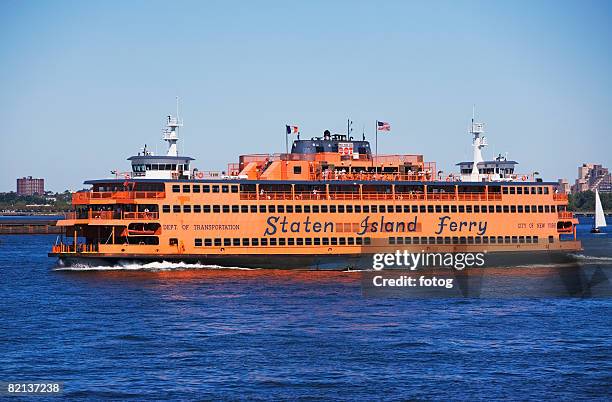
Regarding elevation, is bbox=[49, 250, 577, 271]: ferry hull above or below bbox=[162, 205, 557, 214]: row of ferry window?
below

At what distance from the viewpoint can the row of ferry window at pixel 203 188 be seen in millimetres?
62969

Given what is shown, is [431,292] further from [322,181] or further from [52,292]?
[52,292]

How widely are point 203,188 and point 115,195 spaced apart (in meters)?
5.80

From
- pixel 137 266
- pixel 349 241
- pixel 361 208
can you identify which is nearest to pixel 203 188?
pixel 137 266

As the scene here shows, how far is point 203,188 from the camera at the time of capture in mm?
63656

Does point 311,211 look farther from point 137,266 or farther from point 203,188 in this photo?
point 137,266

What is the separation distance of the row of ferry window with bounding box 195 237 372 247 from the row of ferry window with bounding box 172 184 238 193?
3283mm

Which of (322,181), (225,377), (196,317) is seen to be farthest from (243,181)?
(225,377)

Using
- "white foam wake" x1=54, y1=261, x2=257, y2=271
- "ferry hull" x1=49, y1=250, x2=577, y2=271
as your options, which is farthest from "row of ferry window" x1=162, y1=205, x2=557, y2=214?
"white foam wake" x1=54, y1=261, x2=257, y2=271

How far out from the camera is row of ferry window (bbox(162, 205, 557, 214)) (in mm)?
63719

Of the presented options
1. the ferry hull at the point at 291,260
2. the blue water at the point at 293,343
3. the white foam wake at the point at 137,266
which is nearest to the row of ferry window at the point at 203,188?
the ferry hull at the point at 291,260

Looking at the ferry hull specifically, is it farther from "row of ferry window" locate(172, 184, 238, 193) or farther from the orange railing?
"row of ferry window" locate(172, 184, 238, 193)

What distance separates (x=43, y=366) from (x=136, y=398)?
5.56 metres

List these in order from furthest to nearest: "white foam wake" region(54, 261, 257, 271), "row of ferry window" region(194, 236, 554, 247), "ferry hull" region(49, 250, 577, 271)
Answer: "row of ferry window" region(194, 236, 554, 247)
"ferry hull" region(49, 250, 577, 271)
"white foam wake" region(54, 261, 257, 271)
